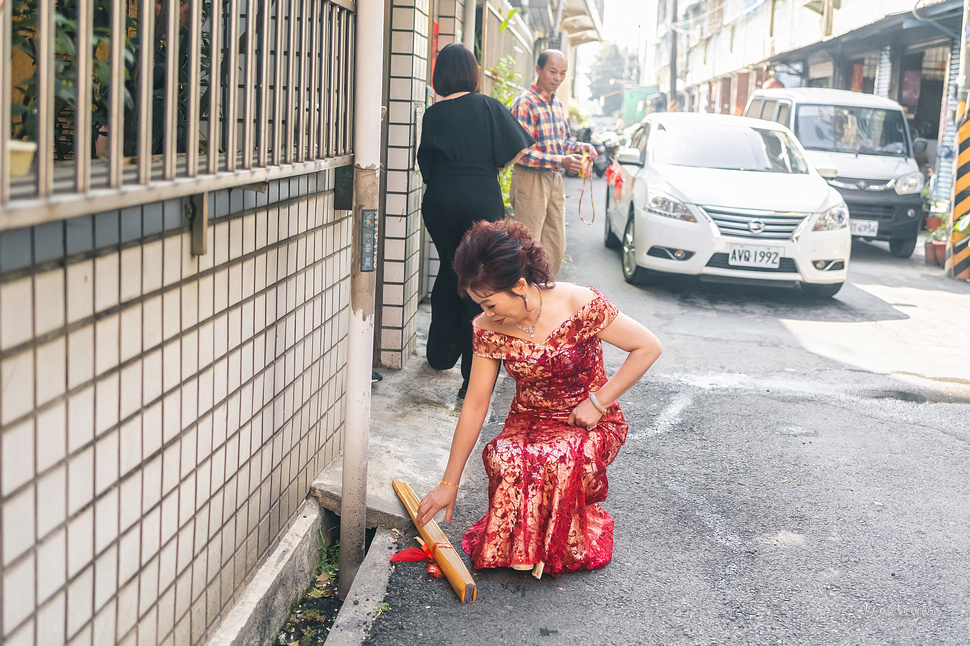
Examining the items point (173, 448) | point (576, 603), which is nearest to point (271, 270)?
point (173, 448)

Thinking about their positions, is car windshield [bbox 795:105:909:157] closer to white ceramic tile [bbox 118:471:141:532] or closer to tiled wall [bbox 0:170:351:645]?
tiled wall [bbox 0:170:351:645]

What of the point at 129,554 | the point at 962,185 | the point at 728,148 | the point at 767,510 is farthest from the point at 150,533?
the point at 962,185

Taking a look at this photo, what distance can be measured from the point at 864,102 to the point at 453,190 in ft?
31.4

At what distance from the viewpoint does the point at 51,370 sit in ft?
5.89

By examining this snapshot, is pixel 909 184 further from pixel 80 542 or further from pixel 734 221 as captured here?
pixel 80 542

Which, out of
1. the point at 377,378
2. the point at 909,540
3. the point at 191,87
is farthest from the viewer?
the point at 377,378

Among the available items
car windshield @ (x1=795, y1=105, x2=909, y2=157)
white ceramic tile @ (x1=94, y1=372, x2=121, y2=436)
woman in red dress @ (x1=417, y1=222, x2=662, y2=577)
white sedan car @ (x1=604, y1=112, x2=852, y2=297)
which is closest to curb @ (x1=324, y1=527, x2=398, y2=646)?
woman in red dress @ (x1=417, y1=222, x2=662, y2=577)

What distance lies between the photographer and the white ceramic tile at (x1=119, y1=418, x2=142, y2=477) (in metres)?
2.12

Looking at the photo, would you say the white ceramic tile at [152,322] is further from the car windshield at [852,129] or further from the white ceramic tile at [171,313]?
the car windshield at [852,129]

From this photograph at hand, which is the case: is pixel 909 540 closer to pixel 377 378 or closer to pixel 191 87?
pixel 377 378

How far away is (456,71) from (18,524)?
3.63 meters

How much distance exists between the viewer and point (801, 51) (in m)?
23.8

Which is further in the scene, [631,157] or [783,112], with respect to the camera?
[783,112]

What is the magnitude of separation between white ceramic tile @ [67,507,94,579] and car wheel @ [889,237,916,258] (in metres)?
11.7
